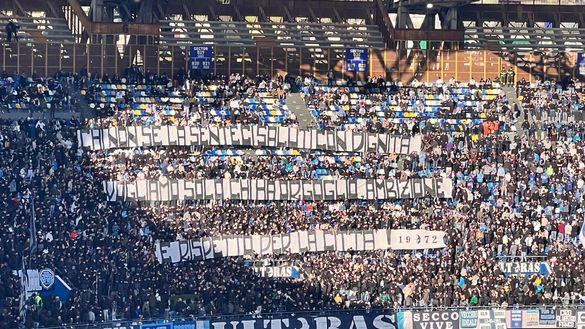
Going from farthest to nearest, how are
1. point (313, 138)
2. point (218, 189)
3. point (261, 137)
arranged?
point (313, 138), point (261, 137), point (218, 189)

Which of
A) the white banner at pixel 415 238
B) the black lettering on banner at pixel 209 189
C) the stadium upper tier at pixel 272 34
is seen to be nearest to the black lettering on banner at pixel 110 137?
the black lettering on banner at pixel 209 189

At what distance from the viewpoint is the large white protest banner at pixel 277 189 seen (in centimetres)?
5309

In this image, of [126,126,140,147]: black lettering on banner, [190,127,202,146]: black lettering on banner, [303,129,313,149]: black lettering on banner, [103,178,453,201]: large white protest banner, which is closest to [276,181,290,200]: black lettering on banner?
[103,178,453,201]: large white protest banner

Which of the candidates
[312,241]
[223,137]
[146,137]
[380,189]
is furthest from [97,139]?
[380,189]

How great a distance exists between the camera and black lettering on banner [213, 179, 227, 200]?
178 ft

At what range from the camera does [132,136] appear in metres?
55.5

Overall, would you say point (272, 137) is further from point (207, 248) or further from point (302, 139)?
point (207, 248)

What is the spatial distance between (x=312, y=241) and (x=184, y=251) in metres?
4.74

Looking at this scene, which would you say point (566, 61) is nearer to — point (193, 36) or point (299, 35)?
point (299, 35)

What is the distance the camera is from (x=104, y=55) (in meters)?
60.9

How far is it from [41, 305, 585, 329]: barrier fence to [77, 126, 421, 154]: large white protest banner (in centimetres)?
990

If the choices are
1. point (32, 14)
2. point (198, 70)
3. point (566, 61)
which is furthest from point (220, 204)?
point (566, 61)

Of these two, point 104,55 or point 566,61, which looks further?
point 566,61

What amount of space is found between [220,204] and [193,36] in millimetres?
11030
